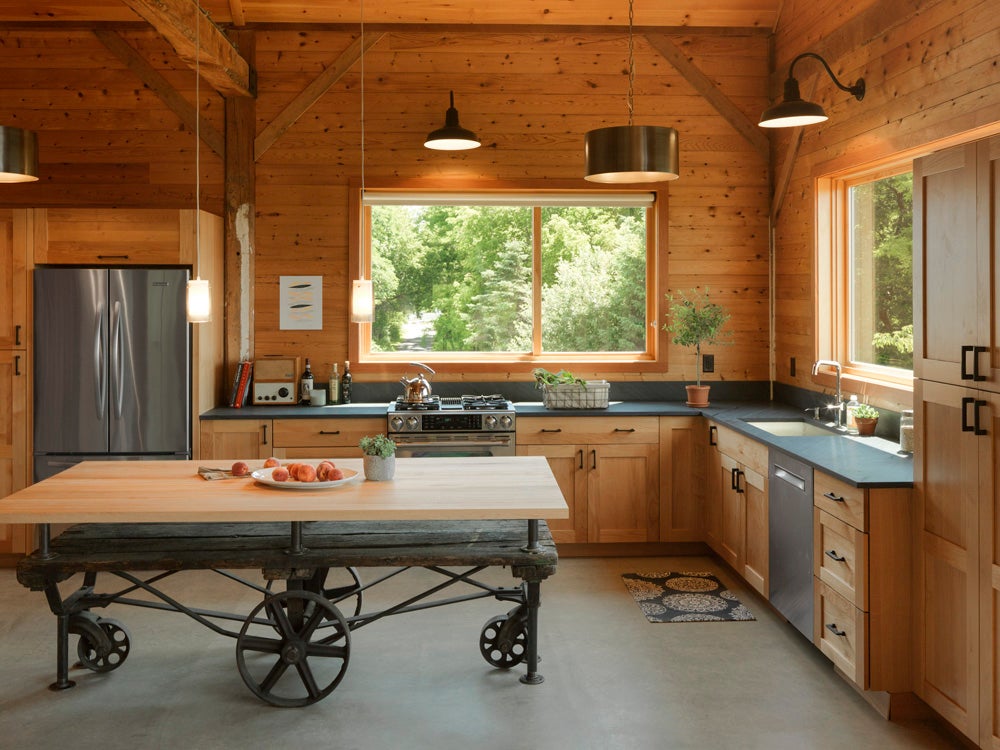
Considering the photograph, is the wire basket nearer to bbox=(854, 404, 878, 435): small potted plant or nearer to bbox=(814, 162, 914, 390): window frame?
bbox=(814, 162, 914, 390): window frame

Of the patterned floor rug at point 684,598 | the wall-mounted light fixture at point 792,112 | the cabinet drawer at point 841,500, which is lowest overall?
the patterned floor rug at point 684,598

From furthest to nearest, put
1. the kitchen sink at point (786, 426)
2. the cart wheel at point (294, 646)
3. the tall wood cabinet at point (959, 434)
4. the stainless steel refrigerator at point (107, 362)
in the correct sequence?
the stainless steel refrigerator at point (107, 362) → the kitchen sink at point (786, 426) → the cart wheel at point (294, 646) → the tall wood cabinet at point (959, 434)

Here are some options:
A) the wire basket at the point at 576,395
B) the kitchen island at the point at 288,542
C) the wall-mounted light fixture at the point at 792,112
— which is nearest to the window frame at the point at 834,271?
the wall-mounted light fixture at the point at 792,112

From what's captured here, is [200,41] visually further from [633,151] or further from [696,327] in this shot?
[696,327]

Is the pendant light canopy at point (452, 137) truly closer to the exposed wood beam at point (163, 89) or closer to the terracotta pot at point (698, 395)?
the exposed wood beam at point (163, 89)

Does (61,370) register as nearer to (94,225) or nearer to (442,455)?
(94,225)

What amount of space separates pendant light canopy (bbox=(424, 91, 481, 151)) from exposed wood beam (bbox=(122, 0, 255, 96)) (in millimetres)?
1218

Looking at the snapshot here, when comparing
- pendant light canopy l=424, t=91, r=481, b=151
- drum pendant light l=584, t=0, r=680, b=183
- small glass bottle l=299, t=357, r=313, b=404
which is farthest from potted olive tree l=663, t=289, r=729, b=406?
drum pendant light l=584, t=0, r=680, b=183

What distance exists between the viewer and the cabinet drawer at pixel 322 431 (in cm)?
560

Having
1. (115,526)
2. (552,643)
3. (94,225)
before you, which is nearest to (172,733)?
(115,526)

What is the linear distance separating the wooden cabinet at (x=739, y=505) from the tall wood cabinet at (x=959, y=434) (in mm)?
1256

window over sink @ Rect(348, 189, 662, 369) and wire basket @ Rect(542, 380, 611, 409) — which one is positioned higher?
window over sink @ Rect(348, 189, 662, 369)

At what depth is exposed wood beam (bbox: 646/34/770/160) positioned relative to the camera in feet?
20.1

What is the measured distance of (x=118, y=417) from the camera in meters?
5.44
